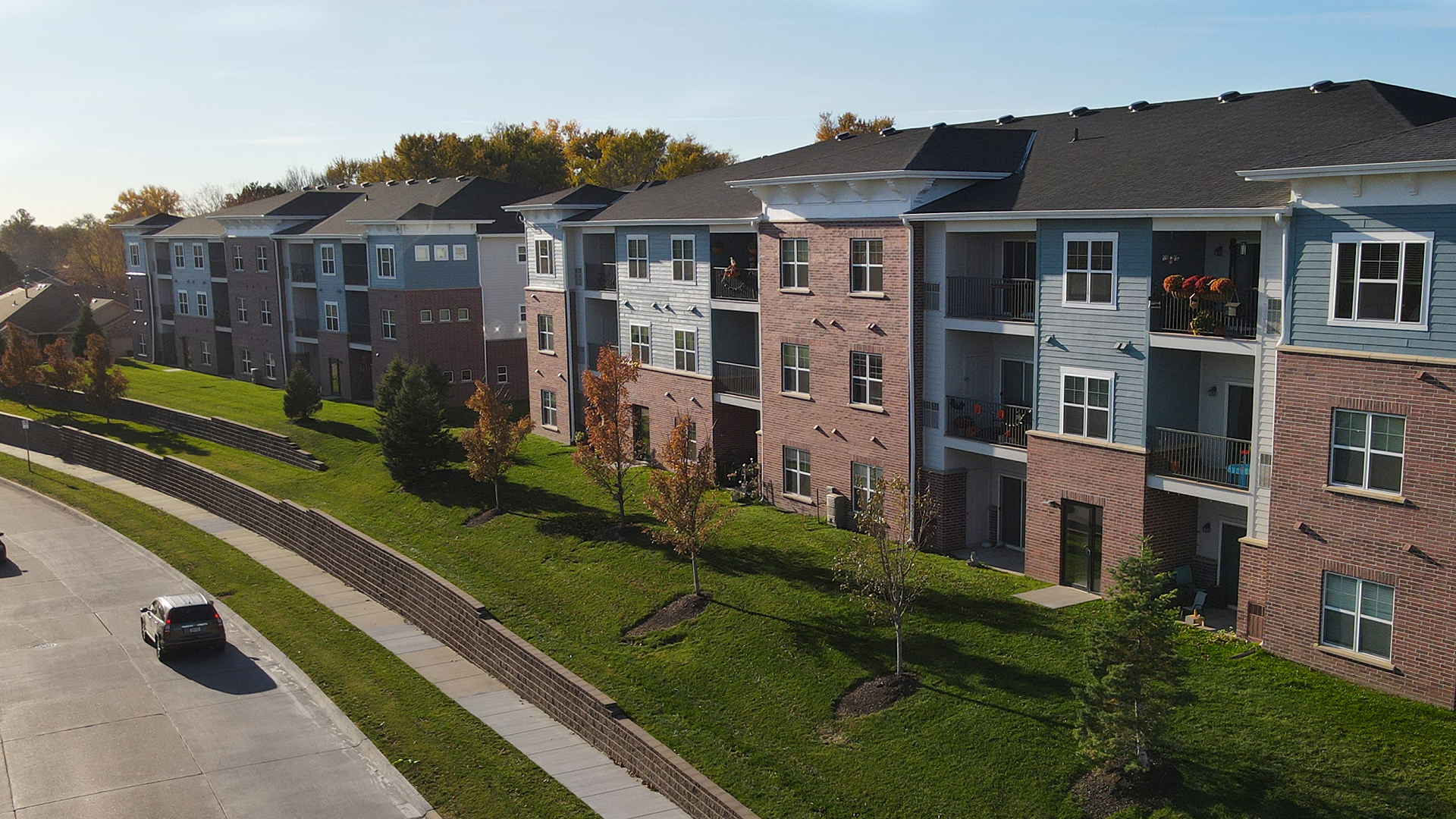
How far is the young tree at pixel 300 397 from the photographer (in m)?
55.8

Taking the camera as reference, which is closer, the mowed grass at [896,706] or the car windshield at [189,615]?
the mowed grass at [896,706]

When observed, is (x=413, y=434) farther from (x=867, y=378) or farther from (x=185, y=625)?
(x=867, y=378)

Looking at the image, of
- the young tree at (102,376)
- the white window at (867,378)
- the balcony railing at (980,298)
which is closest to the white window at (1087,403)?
the balcony railing at (980,298)

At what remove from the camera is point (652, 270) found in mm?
42469

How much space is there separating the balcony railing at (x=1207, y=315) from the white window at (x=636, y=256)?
21.2m

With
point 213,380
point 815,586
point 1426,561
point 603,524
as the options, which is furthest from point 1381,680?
point 213,380

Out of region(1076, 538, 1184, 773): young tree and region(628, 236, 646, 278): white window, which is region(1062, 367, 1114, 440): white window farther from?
region(628, 236, 646, 278): white window

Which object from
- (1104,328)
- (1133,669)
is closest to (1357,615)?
(1133,669)

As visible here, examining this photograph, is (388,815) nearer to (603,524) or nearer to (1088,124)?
(603,524)

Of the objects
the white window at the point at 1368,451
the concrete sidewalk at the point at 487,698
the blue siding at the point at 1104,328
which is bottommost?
the concrete sidewalk at the point at 487,698

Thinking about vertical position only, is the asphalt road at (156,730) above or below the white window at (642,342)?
below

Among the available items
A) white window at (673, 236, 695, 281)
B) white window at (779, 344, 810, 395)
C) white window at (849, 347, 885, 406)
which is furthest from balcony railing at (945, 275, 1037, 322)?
white window at (673, 236, 695, 281)

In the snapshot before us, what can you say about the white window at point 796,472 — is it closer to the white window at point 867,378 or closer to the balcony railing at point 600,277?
the white window at point 867,378

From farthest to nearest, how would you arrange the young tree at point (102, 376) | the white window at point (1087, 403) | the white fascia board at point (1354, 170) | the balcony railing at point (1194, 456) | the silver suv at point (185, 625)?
the young tree at point (102, 376), the silver suv at point (185, 625), the white window at point (1087, 403), the balcony railing at point (1194, 456), the white fascia board at point (1354, 170)
